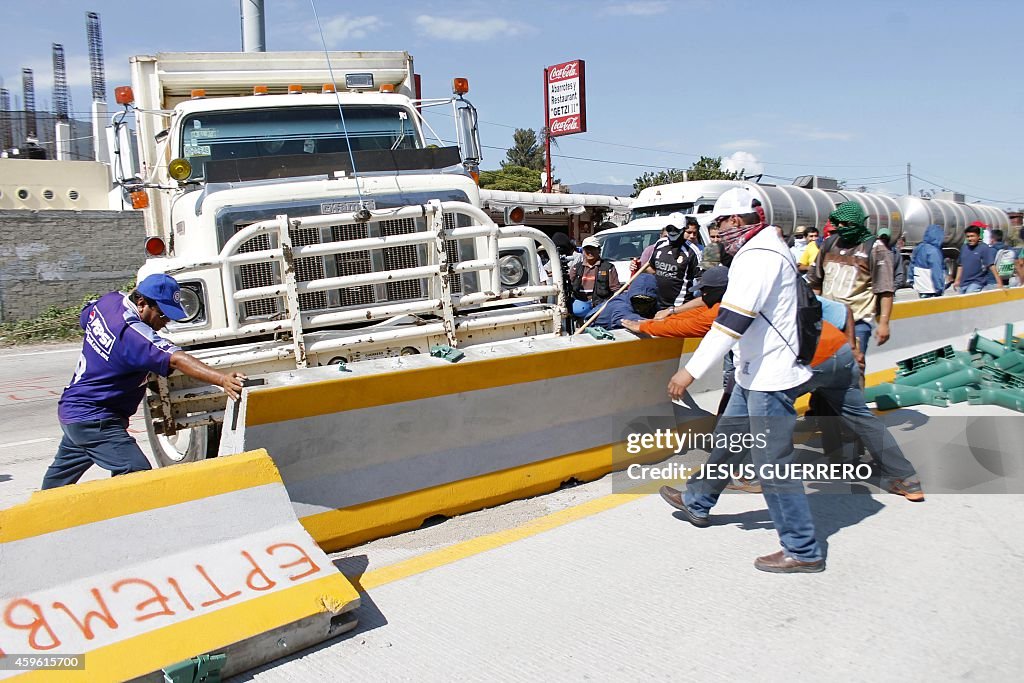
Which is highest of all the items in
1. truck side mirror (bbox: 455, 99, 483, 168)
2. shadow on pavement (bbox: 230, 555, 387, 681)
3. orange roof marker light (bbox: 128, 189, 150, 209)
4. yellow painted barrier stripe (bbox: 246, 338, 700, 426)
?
truck side mirror (bbox: 455, 99, 483, 168)

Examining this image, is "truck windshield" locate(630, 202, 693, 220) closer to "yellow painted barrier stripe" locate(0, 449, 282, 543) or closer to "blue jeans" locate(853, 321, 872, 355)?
"blue jeans" locate(853, 321, 872, 355)

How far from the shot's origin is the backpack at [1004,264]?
13945 millimetres

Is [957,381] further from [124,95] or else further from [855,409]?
[124,95]

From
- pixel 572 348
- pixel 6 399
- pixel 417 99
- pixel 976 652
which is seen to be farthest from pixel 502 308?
pixel 6 399

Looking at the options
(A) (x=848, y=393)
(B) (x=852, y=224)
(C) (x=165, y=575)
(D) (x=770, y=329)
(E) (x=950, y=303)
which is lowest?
(C) (x=165, y=575)

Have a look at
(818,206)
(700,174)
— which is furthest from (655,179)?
(818,206)

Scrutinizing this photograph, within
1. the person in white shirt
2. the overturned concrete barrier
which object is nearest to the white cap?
the person in white shirt

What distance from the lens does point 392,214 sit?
577 cm

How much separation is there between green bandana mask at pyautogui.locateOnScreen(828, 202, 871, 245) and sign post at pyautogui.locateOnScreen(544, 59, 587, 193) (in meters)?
30.5

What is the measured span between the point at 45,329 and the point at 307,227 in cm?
1526

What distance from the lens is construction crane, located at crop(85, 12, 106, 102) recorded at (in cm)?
6931

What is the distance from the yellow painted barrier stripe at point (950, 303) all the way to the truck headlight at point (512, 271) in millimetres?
4201

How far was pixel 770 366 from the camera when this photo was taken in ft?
14.0

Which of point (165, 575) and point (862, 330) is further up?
point (862, 330)
